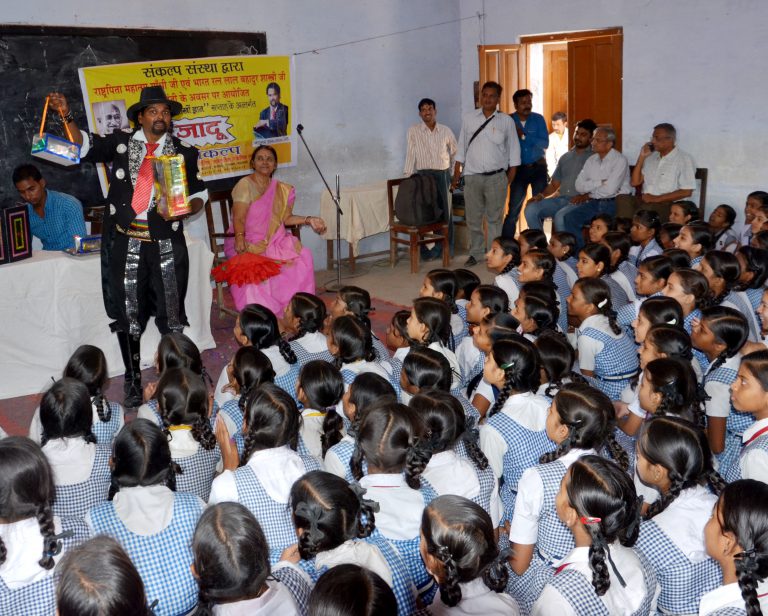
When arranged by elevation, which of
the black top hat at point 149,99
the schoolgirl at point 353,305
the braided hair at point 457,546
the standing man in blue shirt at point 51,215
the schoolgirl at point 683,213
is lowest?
the braided hair at point 457,546

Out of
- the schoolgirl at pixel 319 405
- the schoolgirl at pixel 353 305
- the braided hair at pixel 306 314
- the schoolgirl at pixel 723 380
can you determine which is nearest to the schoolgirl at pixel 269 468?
the schoolgirl at pixel 319 405

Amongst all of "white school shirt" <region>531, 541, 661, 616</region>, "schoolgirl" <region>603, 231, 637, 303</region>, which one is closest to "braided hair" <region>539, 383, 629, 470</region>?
"white school shirt" <region>531, 541, 661, 616</region>

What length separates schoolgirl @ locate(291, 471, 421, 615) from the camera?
1724mm

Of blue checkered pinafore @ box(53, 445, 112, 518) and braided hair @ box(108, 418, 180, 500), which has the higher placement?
braided hair @ box(108, 418, 180, 500)

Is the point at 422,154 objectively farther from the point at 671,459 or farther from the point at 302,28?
the point at 671,459

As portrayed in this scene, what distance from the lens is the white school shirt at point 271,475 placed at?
6.95ft

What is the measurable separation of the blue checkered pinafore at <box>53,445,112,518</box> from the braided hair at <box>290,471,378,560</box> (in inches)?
31.8

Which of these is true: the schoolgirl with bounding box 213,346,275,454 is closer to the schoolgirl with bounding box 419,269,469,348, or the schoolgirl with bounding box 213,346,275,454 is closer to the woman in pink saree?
the schoolgirl with bounding box 419,269,469,348

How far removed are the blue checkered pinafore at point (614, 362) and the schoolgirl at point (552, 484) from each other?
3.49 ft

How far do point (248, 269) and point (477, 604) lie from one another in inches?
148

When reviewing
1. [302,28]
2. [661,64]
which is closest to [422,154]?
[302,28]

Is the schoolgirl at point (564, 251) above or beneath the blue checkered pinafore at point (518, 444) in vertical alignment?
above

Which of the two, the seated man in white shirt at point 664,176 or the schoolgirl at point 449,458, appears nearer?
the schoolgirl at point 449,458

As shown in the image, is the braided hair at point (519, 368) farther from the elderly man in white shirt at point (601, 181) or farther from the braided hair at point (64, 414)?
the elderly man in white shirt at point (601, 181)
